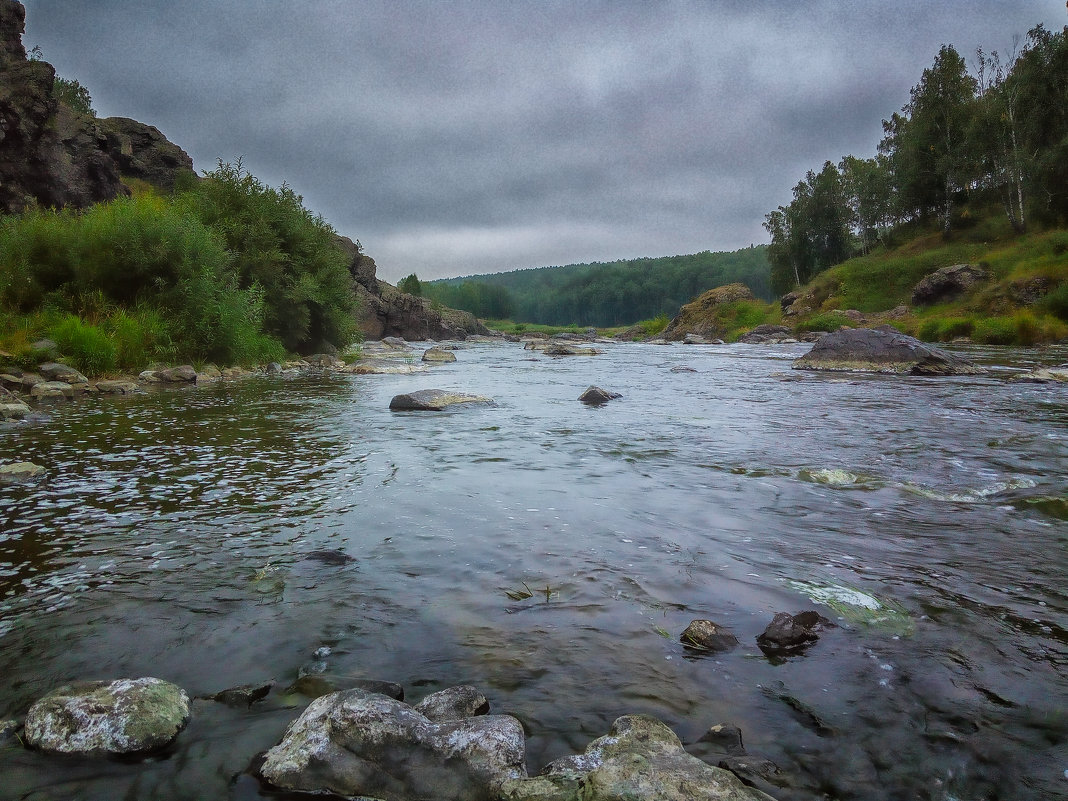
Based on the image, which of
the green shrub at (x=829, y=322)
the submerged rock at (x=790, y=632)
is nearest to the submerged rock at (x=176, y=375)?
the submerged rock at (x=790, y=632)

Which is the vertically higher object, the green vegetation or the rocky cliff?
the rocky cliff

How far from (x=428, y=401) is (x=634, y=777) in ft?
34.3

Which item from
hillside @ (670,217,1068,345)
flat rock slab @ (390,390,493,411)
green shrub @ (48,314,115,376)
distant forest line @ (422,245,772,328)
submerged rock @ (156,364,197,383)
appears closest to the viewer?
flat rock slab @ (390,390,493,411)

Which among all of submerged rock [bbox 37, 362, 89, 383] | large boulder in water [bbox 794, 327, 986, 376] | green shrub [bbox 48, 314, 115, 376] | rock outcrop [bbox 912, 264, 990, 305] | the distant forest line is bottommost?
large boulder in water [bbox 794, 327, 986, 376]

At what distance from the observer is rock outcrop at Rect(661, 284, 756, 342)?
77.3 m

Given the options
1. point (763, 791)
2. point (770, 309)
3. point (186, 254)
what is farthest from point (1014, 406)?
→ point (770, 309)

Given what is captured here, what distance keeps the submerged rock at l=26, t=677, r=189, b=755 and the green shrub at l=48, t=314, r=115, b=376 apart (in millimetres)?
15896

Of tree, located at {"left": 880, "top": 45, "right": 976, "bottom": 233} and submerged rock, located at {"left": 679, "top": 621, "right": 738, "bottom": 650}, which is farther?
tree, located at {"left": 880, "top": 45, "right": 976, "bottom": 233}

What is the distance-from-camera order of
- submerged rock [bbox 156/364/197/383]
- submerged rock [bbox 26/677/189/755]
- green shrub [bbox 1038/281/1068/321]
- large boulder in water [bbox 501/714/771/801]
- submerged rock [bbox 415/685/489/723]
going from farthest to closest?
green shrub [bbox 1038/281/1068/321] < submerged rock [bbox 156/364/197/383] < submerged rock [bbox 415/685/489/723] < submerged rock [bbox 26/677/189/755] < large boulder in water [bbox 501/714/771/801]

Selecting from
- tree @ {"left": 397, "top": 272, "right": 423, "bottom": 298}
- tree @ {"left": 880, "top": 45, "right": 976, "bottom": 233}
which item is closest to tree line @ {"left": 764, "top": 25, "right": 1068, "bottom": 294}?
tree @ {"left": 880, "top": 45, "right": 976, "bottom": 233}

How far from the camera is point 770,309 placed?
74938 millimetres

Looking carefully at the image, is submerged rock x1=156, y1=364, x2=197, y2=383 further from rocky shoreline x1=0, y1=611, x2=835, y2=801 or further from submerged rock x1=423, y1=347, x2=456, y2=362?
rocky shoreline x1=0, y1=611, x2=835, y2=801

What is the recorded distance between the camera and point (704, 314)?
267ft

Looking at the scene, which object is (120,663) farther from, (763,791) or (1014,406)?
(1014,406)
